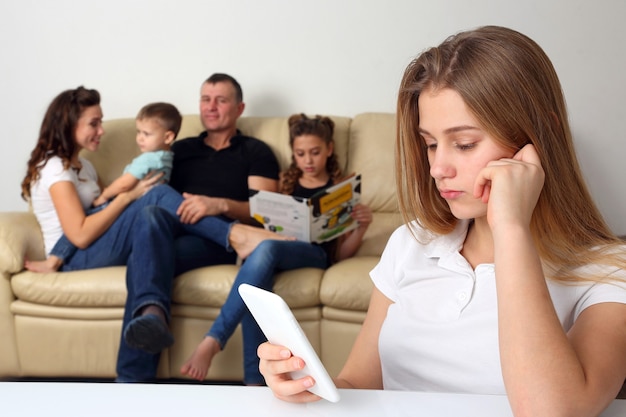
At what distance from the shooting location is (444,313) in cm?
111

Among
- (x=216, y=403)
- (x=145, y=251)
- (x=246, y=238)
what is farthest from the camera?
(x=246, y=238)

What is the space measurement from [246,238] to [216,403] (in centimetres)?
215

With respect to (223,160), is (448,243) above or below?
above

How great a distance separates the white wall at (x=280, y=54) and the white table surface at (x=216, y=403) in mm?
2981

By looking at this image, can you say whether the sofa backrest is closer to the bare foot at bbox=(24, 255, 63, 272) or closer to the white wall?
the white wall

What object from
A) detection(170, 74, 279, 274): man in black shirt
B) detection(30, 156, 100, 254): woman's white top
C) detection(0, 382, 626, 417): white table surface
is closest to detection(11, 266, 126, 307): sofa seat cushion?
detection(30, 156, 100, 254): woman's white top

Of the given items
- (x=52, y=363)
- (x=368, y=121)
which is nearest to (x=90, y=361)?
(x=52, y=363)

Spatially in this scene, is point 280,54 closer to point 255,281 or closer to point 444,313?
point 255,281

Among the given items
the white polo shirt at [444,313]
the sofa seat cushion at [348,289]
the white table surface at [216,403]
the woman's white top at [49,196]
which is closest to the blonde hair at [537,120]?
the white polo shirt at [444,313]

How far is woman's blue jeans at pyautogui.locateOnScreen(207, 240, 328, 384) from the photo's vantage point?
2684 millimetres

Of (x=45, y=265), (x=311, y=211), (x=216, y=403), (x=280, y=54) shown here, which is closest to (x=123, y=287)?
(x=45, y=265)

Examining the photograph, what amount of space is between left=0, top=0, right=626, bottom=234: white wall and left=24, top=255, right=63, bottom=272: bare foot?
1.13 m

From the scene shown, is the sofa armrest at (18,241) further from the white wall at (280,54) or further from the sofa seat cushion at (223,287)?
the white wall at (280,54)

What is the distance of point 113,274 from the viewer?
2.91m
